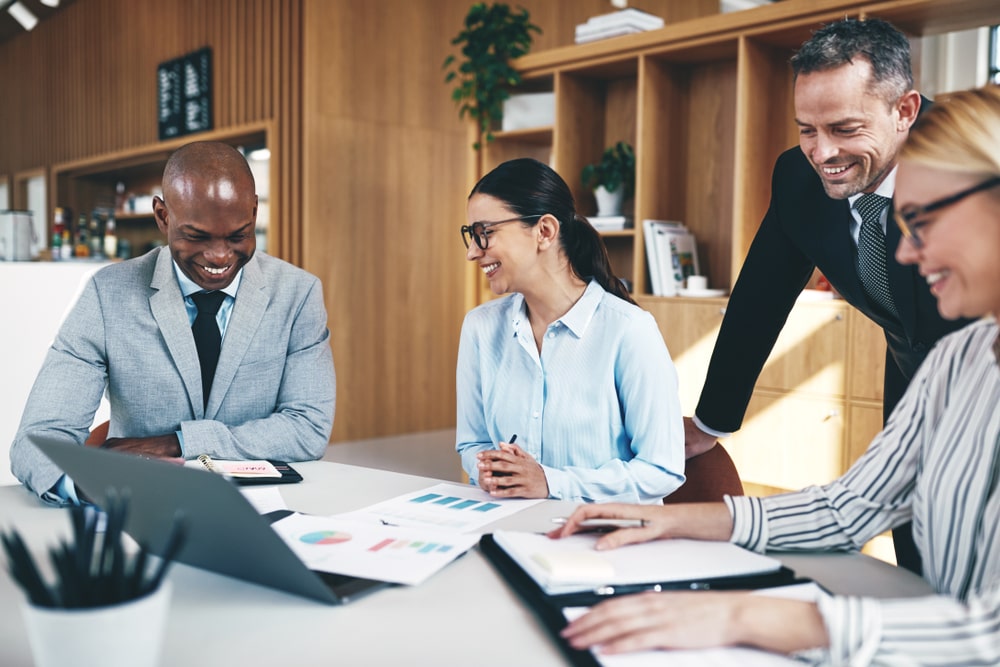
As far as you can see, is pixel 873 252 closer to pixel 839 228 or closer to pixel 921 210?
pixel 839 228

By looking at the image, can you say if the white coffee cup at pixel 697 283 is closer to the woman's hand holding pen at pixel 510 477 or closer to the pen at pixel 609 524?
the woman's hand holding pen at pixel 510 477

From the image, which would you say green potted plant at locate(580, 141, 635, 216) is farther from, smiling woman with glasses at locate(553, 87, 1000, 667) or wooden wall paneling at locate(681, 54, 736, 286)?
smiling woman with glasses at locate(553, 87, 1000, 667)

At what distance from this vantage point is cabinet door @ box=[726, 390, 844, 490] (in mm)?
3727

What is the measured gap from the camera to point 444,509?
143 centimetres

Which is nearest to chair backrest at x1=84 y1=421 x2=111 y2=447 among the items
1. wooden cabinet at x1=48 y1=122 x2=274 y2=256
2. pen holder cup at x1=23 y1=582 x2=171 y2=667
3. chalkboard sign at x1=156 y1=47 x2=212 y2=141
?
pen holder cup at x1=23 y1=582 x2=171 y2=667

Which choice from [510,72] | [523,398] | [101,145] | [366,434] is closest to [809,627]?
[523,398]

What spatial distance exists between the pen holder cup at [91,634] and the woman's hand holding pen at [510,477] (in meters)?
0.86

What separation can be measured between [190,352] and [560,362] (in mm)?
841

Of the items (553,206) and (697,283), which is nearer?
(553,206)

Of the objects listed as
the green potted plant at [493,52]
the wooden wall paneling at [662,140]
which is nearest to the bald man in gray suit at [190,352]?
the wooden wall paneling at [662,140]

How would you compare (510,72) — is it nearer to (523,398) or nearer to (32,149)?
(523,398)

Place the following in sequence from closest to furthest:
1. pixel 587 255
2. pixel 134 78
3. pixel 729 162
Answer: pixel 587 255 < pixel 729 162 < pixel 134 78

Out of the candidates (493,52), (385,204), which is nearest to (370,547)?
(493,52)

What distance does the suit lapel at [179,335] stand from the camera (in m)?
1.93
